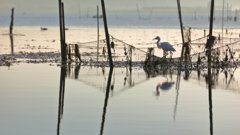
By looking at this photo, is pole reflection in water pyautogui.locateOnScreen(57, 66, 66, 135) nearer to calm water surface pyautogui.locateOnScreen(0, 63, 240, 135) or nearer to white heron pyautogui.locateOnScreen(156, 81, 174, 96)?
calm water surface pyautogui.locateOnScreen(0, 63, 240, 135)

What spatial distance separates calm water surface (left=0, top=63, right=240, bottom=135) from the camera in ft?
35.5

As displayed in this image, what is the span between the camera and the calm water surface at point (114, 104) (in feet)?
35.5

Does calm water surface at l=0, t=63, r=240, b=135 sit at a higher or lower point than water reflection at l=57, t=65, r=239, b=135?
lower

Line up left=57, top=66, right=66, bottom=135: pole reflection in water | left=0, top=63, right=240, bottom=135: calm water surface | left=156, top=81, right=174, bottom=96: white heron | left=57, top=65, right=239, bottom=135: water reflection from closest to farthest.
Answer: left=0, top=63, right=240, bottom=135: calm water surface → left=57, top=66, right=66, bottom=135: pole reflection in water → left=156, top=81, right=174, bottom=96: white heron → left=57, top=65, right=239, bottom=135: water reflection

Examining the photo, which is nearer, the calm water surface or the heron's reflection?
the calm water surface

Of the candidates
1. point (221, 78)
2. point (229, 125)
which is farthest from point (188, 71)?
point (229, 125)

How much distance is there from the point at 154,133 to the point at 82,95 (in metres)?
5.18

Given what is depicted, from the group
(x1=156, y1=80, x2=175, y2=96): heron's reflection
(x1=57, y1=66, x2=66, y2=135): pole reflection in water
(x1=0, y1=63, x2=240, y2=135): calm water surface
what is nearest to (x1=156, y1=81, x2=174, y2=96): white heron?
(x1=156, y1=80, x2=175, y2=96): heron's reflection

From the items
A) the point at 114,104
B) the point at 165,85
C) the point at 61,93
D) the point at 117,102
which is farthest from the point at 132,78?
the point at 114,104

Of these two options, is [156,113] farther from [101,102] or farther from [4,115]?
[4,115]

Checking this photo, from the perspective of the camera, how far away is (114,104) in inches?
541

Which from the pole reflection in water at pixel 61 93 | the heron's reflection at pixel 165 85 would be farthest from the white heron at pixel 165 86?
the pole reflection in water at pixel 61 93

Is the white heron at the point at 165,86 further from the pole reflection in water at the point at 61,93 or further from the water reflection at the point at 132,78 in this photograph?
the pole reflection in water at the point at 61,93

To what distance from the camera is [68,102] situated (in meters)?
13.9
